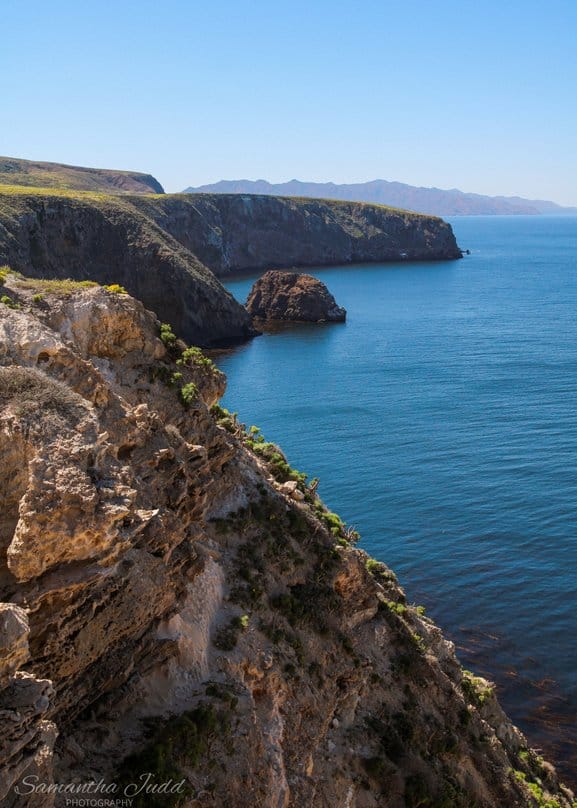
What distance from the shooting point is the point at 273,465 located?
3225 cm

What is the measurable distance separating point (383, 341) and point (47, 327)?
328 ft

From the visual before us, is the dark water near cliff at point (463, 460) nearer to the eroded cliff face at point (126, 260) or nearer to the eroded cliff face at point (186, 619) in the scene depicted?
the eroded cliff face at point (126, 260)

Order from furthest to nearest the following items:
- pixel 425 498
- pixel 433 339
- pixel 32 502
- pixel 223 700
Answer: pixel 433 339 → pixel 425 498 → pixel 223 700 → pixel 32 502

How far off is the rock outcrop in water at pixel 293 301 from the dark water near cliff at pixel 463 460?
5.92 meters

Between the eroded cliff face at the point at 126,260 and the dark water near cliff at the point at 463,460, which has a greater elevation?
the eroded cliff face at the point at 126,260

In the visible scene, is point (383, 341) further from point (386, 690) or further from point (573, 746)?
point (386, 690)

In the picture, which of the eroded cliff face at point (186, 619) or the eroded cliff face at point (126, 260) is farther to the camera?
the eroded cliff face at point (126, 260)

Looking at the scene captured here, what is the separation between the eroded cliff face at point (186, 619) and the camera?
1602 cm

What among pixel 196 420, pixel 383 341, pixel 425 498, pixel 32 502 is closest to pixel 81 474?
pixel 32 502

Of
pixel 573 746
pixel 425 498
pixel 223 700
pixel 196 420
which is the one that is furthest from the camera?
pixel 425 498

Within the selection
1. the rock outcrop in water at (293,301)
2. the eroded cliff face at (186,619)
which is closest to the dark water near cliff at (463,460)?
the rock outcrop in water at (293,301)

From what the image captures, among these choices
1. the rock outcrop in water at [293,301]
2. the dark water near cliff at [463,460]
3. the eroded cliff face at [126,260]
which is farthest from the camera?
the rock outcrop in water at [293,301]

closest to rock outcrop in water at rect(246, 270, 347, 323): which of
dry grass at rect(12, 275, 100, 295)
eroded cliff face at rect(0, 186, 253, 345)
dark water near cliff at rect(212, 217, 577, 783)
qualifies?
dark water near cliff at rect(212, 217, 577, 783)

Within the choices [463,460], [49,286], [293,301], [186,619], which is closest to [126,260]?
[293,301]
